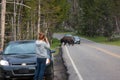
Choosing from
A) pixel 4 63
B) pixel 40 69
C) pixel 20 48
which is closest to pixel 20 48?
pixel 20 48

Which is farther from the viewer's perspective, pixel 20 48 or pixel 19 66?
pixel 20 48

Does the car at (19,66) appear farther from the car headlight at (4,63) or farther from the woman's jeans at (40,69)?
the woman's jeans at (40,69)

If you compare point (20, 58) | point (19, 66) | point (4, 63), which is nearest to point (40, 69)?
point (19, 66)

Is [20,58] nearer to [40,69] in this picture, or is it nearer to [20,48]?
[40,69]

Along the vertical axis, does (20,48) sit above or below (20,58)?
above

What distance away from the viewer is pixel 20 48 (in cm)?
1733

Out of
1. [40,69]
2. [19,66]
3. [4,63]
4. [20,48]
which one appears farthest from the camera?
[20,48]

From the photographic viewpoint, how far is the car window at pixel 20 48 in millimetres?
16967

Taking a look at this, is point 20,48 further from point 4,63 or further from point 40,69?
point 40,69

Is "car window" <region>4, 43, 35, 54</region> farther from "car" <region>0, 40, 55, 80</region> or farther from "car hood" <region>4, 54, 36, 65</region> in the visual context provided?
"car hood" <region>4, 54, 36, 65</region>

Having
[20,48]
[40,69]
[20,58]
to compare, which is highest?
[20,48]

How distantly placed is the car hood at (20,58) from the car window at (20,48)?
58cm

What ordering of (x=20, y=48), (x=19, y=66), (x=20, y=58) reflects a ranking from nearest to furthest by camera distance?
(x=19, y=66), (x=20, y=58), (x=20, y=48)

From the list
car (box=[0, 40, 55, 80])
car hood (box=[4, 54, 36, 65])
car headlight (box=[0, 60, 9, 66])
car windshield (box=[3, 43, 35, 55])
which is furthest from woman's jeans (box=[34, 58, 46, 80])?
Answer: car windshield (box=[3, 43, 35, 55])
